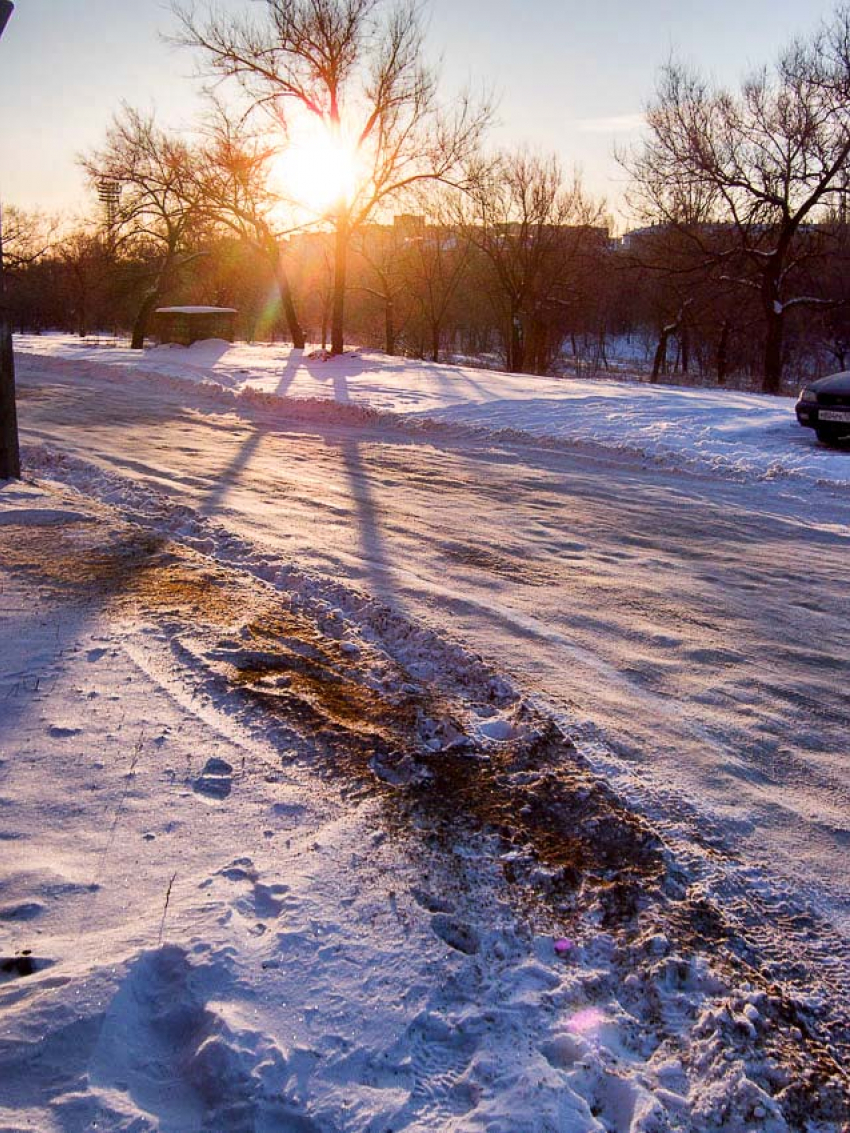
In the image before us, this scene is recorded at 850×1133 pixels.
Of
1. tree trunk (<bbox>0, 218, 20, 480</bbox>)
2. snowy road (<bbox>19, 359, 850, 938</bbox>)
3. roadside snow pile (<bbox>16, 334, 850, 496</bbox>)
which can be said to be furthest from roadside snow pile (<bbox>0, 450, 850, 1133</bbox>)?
roadside snow pile (<bbox>16, 334, 850, 496</bbox>)

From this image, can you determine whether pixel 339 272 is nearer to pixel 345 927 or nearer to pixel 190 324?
pixel 190 324

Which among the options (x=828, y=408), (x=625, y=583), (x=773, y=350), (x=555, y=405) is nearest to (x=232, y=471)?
(x=625, y=583)

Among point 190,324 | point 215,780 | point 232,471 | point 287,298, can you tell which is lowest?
point 215,780

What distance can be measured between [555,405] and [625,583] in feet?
29.8

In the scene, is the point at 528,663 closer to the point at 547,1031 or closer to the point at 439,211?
the point at 547,1031

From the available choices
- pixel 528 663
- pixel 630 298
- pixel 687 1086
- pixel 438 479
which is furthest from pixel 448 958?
pixel 630 298

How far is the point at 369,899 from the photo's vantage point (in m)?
2.48

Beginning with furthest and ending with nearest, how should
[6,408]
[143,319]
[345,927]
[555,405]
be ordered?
[143,319], [555,405], [6,408], [345,927]

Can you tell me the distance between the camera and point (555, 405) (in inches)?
558

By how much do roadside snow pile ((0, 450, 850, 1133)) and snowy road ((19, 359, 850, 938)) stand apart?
0.43m

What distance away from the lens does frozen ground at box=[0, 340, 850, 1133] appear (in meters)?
1.95

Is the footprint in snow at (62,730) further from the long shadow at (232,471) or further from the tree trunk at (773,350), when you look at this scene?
the tree trunk at (773,350)

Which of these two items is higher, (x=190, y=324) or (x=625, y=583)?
(x=190, y=324)

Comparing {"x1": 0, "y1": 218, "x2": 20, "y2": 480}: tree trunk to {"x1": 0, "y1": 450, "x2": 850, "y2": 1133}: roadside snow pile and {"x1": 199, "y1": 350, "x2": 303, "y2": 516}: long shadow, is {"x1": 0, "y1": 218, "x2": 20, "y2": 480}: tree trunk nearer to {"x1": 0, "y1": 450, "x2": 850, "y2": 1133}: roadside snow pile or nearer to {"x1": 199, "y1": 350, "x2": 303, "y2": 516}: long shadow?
{"x1": 199, "y1": 350, "x2": 303, "y2": 516}: long shadow
